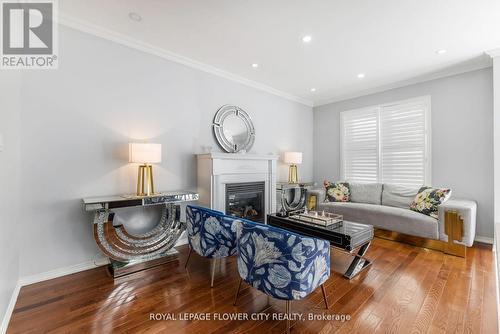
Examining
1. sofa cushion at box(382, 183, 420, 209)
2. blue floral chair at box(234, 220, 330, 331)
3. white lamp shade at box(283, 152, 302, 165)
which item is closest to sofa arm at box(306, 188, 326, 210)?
white lamp shade at box(283, 152, 302, 165)

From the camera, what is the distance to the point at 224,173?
336 cm

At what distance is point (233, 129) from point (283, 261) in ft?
Answer: 9.06

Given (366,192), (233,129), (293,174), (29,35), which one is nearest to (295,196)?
(293,174)

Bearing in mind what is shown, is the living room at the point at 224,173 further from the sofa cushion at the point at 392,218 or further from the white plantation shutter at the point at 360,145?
the white plantation shutter at the point at 360,145

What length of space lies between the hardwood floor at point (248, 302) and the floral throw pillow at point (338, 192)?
1812 millimetres

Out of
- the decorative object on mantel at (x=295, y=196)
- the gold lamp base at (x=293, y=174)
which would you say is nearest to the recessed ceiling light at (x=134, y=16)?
the decorative object on mantel at (x=295, y=196)

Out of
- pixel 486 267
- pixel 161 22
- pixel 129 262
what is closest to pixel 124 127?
pixel 161 22

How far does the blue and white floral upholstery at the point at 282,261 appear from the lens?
151 centimetres

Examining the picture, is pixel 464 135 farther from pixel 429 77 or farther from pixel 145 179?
pixel 145 179

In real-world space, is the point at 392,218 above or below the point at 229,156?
below

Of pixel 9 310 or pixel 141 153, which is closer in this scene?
pixel 9 310

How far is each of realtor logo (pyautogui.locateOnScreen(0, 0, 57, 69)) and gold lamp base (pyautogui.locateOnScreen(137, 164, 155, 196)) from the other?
139cm

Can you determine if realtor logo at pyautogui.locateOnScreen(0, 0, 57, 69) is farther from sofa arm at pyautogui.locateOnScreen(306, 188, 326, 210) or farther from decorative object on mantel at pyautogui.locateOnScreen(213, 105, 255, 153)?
sofa arm at pyautogui.locateOnScreen(306, 188, 326, 210)

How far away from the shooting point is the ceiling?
2203 millimetres
